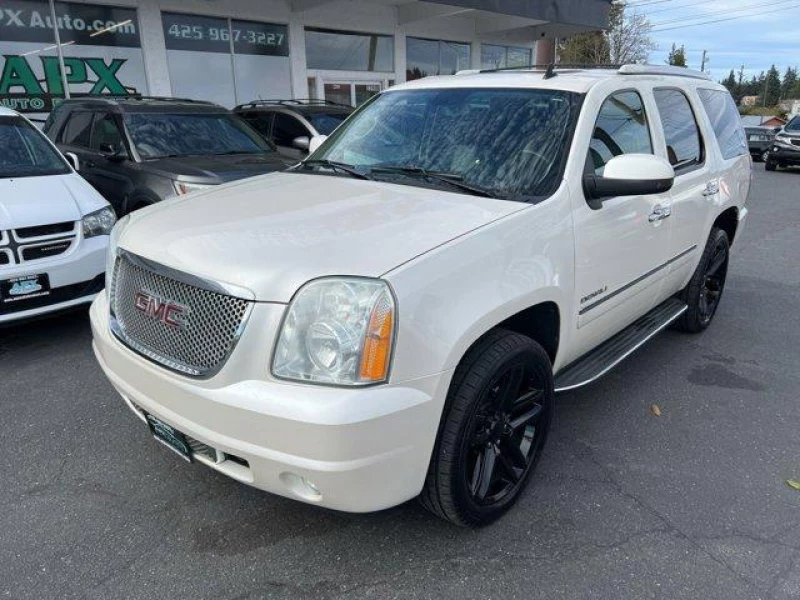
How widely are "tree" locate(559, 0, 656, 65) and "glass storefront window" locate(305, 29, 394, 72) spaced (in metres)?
24.0

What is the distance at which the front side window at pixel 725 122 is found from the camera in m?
4.60

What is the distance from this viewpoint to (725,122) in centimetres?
487

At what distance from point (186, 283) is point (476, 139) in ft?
5.42

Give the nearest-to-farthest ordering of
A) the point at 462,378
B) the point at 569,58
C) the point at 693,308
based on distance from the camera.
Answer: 1. the point at 462,378
2. the point at 693,308
3. the point at 569,58

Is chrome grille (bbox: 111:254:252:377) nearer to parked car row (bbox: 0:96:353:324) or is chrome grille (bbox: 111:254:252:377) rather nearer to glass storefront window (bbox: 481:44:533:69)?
parked car row (bbox: 0:96:353:324)

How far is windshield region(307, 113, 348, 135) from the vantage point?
9.34 m

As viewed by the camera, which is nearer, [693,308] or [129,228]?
[129,228]

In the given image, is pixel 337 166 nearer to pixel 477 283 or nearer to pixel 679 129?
pixel 477 283

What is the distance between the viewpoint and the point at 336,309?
2.07 m

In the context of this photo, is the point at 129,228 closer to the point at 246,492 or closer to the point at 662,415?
the point at 246,492

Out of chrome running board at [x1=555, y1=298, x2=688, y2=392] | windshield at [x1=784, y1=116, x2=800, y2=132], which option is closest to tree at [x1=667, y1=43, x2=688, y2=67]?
windshield at [x1=784, y1=116, x2=800, y2=132]

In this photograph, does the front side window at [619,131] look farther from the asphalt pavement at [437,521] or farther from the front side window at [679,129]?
the asphalt pavement at [437,521]

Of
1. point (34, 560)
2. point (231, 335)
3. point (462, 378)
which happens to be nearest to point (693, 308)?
point (462, 378)

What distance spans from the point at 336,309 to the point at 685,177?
9.56 ft
